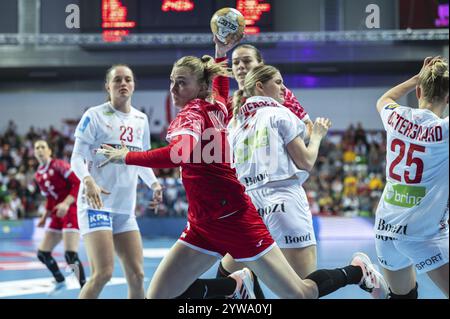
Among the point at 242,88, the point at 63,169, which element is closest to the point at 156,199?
the point at 242,88

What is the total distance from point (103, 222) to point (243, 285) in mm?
1180

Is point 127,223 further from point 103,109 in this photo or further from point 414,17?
point 414,17

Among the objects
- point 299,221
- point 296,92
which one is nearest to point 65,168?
point 299,221

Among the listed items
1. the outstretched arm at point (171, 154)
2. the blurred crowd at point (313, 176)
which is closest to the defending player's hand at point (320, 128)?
the outstretched arm at point (171, 154)

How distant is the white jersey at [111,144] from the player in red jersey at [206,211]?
139cm

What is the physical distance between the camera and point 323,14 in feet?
49.1

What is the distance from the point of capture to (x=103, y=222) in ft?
15.9

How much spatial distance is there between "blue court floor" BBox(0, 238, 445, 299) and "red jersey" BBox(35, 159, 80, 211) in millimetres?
1006

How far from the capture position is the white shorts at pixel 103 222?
481 centimetres

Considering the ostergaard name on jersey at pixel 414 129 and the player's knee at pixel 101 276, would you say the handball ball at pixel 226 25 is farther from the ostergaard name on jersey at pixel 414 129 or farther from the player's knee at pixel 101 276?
the player's knee at pixel 101 276

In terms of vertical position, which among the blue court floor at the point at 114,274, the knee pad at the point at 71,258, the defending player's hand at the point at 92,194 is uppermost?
the defending player's hand at the point at 92,194

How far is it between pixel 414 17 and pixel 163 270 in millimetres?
11055

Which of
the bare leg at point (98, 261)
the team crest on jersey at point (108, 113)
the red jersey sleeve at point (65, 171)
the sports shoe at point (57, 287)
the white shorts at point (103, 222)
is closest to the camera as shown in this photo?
the bare leg at point (98, 261)

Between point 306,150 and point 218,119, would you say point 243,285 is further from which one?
point 218,119
